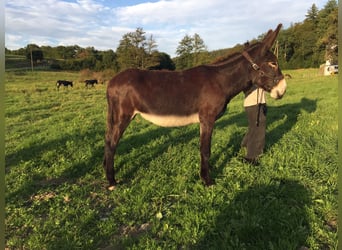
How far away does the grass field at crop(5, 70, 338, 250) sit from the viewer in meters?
3.73

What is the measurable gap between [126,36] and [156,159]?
51055 millimetres

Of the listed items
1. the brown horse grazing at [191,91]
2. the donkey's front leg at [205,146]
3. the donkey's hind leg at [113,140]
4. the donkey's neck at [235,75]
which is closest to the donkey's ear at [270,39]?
the brown horse grazing at [191,91]

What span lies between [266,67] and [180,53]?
65199 millimetres

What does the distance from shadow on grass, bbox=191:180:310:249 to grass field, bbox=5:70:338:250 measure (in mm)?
13

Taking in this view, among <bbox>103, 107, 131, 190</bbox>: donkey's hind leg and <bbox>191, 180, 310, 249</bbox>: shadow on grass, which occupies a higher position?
<bbox>103, 107, 131, 190</bbox>: donkey's hind leg

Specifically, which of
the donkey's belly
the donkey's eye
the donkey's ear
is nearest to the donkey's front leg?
the donkey's belly

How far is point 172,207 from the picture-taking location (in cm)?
454

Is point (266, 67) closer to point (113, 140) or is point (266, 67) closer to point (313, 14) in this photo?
point (113, 140)

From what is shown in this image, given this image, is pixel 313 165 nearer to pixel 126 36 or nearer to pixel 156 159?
pixel 156 159

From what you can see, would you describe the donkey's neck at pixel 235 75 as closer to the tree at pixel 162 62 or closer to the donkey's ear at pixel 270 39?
the donkey's ear at pixel 270 39

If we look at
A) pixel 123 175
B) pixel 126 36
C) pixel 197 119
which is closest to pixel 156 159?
pixel 123 175

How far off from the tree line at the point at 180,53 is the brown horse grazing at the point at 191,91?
4500 centimetres

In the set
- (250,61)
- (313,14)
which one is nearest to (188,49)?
(313,14)

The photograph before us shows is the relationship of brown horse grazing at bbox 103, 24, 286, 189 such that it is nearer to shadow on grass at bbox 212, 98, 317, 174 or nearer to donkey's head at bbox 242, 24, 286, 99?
donkey's head at bbox 242, 24, 286, 99
